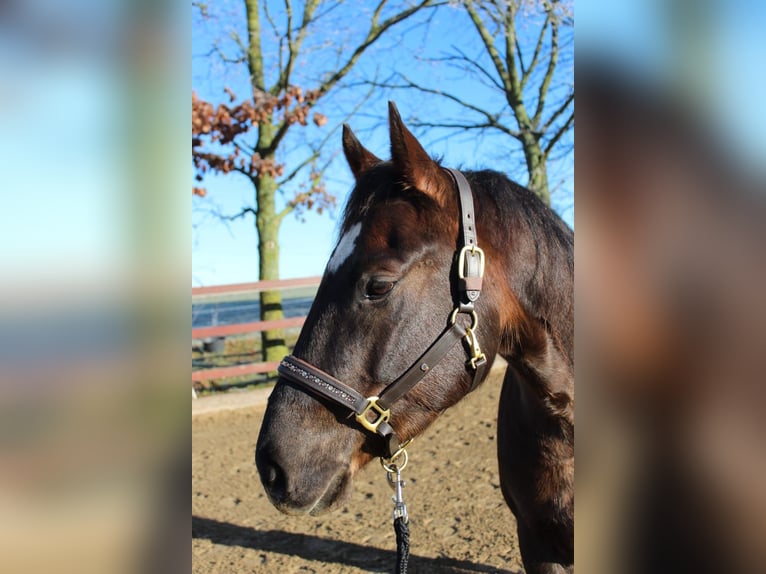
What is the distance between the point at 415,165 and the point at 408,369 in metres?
0.65

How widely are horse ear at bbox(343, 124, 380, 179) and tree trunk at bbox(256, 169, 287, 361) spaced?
776 cm

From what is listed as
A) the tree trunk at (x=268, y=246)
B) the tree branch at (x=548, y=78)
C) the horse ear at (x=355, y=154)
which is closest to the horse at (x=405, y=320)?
the horse ear at (x=355, y=154)

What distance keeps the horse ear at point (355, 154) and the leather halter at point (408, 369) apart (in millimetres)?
595

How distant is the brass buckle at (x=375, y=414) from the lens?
1.66 m

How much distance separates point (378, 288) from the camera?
1661 millimetres

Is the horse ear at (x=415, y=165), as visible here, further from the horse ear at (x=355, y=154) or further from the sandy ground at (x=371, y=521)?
the sandy ground at (x=371, y=521)

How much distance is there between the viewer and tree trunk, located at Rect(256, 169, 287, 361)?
9852mm
